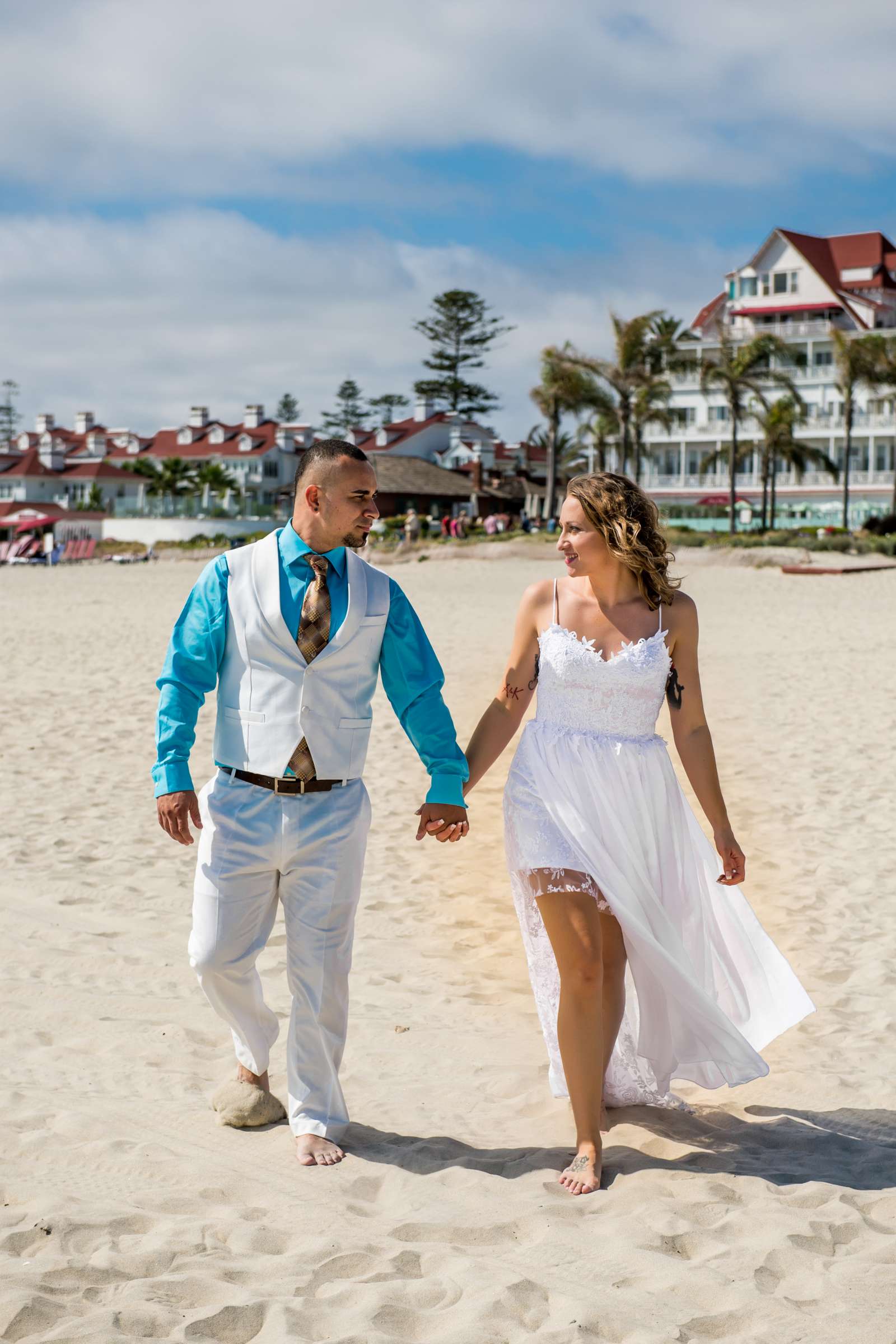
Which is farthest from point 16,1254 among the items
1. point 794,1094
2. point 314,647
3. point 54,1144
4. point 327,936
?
point 794,1094

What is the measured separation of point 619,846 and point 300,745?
0.91 meters

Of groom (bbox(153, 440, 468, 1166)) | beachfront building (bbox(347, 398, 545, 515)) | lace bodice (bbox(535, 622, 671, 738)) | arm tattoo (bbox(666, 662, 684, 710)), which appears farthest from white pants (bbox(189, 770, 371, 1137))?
beachfront building (bbox(347, 398, 545, 515))

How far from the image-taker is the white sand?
284 cm

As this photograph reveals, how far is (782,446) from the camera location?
53.6m

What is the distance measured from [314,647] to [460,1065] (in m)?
1.79

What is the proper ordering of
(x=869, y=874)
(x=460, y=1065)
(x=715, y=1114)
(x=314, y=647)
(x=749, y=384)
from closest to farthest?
(x=314, y=647)
(x=715, y=1114)
(x=460, y=1065)
(x=869, y=874)
(x=749, y=384)

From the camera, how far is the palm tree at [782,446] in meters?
52.8

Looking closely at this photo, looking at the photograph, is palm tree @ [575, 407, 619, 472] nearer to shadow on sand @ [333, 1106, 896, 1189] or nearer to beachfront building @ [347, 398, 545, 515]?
beachfront building @ [347, 398, 545, 515]

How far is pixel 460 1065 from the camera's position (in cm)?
446

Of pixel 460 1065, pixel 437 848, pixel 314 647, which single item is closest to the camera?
pixel 314 647

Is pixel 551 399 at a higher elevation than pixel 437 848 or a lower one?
higher

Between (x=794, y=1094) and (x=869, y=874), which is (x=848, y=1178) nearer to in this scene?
(x=794, y=1094)

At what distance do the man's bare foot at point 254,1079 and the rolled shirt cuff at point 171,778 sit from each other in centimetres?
97

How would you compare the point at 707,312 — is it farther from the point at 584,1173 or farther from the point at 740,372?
the point at 584,1173
